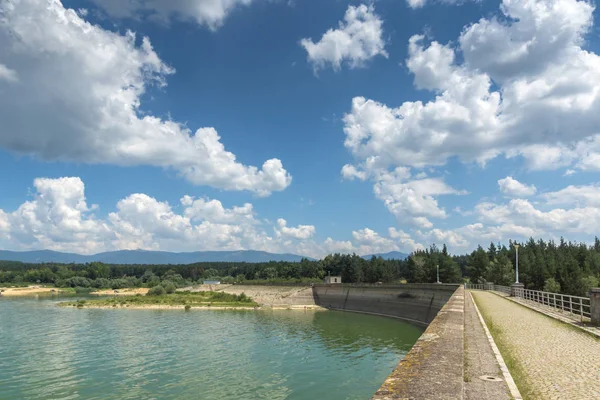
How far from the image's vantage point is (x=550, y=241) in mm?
155000

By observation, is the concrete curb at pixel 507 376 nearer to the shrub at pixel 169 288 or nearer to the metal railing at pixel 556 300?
the metal railing at pixel 556 300

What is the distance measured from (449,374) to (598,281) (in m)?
98.8

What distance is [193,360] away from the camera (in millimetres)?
35219

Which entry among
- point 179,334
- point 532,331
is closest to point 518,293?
point 532,331

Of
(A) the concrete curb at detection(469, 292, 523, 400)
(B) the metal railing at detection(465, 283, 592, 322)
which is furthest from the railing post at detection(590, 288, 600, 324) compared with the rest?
(A) the concrete curb at detection(469, 292, 523, 400)

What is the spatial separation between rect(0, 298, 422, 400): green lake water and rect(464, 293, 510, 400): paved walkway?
44.6 feet

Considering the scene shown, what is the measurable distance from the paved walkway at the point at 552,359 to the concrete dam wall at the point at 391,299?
45685 mm

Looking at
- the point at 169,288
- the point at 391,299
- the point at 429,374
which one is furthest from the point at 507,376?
the point at 169,288

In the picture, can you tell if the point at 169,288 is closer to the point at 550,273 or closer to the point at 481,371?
the point at 550,273

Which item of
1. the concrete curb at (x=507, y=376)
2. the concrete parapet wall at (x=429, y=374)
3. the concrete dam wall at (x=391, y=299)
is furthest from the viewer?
the concrete dam wall at (x=391, y=299)

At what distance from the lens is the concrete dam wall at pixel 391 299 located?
6769 centimetres

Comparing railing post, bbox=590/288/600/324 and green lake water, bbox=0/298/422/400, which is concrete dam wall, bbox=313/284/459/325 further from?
railing post, bbox=590/288/600/324

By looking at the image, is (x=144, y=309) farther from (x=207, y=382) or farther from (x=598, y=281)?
(x=598, y=281)

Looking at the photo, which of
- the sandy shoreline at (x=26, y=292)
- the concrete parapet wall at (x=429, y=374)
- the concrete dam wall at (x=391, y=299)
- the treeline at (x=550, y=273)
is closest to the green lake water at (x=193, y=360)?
the concrete dam wall at (x=391, y=299)
